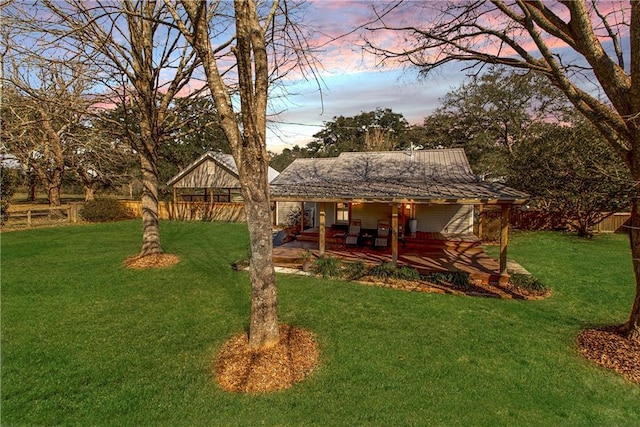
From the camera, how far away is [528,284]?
830cm

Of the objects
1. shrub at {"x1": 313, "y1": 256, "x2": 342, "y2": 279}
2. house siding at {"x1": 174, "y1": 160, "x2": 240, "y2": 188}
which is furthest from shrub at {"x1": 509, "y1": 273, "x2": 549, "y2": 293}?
house siding at {"x1": 174, "y1": 160, "x2": 240, "y2": 188}

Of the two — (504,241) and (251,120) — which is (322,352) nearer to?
(251,120)

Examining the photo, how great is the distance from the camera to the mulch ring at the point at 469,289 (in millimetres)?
7957

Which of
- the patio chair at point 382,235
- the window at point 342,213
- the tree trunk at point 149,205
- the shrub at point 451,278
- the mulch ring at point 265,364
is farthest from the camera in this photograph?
the window at point 342,213

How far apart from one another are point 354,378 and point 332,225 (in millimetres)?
11323

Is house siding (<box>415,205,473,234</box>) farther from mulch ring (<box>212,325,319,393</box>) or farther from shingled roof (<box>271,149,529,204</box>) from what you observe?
mulch ring (<box>212,325,319,393</box>)

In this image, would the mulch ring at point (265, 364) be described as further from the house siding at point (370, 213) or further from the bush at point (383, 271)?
the house siding at point (370, 213)

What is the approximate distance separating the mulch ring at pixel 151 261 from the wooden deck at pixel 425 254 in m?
3.57

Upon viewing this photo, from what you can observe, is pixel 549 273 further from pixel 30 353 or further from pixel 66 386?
pixel 30 353

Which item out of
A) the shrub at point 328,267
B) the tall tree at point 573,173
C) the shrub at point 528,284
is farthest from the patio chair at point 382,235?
the tall tree at point 573,173

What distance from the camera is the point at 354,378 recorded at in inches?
170

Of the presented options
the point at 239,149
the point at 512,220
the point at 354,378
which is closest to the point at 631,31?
the point at 239,149

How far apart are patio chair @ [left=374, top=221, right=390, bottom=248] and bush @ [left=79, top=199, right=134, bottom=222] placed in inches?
725

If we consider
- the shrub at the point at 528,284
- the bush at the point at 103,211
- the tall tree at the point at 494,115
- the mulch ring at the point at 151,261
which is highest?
the tall tree at the point at 494,115
